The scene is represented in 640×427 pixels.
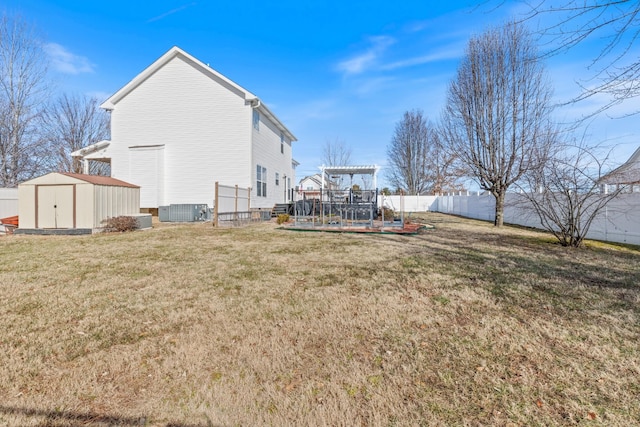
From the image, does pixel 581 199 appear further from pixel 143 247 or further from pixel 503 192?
pixel 143 247

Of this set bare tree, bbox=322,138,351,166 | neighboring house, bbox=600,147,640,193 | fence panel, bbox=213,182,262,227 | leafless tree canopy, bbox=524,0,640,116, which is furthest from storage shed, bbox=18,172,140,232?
bare tree, bbox=322,138,351,166

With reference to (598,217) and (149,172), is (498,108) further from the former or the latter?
(149,172)

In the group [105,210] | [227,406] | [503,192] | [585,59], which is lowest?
[227,406]

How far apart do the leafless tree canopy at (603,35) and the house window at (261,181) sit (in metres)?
14.4

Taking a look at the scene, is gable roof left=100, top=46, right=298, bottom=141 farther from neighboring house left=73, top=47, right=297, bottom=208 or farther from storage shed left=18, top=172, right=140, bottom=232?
storage shed left=18, top=172, right=140, bottom=232

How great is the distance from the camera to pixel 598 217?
8930 millimetres

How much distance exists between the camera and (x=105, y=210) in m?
10.6

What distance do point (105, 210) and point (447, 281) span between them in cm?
1173

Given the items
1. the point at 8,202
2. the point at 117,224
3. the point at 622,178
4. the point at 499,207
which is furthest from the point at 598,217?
the point at 8,202

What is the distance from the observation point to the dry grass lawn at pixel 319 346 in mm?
1691

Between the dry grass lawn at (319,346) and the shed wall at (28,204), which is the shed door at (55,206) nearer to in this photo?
the shed wall at (28,204)

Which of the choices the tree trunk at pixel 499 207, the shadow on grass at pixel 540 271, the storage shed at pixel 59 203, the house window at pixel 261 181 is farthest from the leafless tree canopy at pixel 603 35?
the house window at pixel 261 181

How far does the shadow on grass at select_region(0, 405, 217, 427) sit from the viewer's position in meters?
1.58

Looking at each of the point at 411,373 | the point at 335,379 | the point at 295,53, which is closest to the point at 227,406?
the point at 335,379
